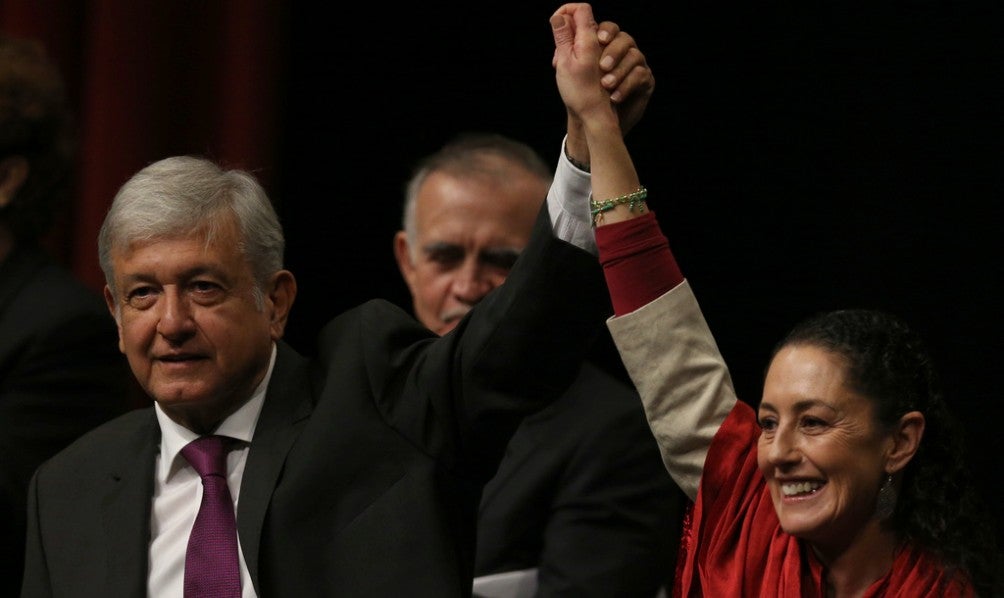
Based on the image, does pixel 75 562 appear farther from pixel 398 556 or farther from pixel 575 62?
pixel 575 62

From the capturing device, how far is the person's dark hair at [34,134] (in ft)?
9.68

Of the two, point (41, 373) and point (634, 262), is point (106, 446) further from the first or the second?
point (634, 262)

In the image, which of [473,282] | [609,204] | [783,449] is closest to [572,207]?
[609,204]

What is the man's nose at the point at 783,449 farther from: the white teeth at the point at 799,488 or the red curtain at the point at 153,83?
the red curtain at the point at 153,83

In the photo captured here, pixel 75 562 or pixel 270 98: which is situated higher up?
pixel 270 98

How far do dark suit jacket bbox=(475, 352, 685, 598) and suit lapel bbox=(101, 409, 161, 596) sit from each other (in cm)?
58

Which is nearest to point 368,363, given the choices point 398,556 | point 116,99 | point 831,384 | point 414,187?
point 398,556

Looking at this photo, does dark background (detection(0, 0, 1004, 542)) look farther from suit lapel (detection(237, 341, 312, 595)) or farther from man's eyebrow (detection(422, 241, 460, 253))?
suit lapel (detection(237, 341, 312, 595))

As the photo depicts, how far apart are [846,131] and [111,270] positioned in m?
1.51

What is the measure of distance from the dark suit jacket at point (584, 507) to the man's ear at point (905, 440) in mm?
658

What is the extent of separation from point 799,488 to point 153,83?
6.59 ft

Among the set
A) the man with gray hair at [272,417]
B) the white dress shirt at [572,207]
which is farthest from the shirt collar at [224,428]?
the white dress shirt at [572,207]

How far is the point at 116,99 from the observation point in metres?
3.70

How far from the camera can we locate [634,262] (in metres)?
2.24
